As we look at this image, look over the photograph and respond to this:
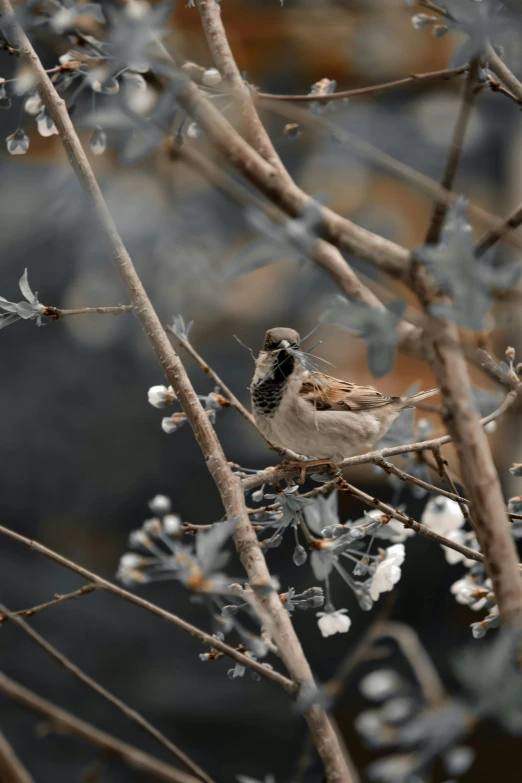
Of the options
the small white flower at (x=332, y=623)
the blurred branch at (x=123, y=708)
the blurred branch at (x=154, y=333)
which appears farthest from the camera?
the small white flower at (x=332, y=623)

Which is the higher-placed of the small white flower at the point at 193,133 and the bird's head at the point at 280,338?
the small white flower at the point at 193,133

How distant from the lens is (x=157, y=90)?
0.54 meters

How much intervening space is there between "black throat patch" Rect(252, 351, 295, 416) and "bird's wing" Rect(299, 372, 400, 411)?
35 millimetres

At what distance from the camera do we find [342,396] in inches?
42.5

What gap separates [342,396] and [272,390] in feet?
0.50

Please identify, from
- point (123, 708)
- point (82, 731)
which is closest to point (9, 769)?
point (82, 731)

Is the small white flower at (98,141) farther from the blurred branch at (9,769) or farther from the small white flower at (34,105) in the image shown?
the blurred branch at (9,769)

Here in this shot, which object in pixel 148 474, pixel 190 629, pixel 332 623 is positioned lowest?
pixel 148 474

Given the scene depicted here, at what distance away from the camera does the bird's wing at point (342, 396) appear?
102cm

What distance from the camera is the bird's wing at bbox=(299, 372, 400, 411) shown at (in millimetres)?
1019

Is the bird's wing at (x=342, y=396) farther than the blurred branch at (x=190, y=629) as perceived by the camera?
Yes

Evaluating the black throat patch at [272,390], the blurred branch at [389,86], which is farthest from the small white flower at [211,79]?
the black throat patch at [272,390]

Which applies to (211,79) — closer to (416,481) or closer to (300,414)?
(416,481)

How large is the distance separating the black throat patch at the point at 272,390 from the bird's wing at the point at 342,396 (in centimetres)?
3
